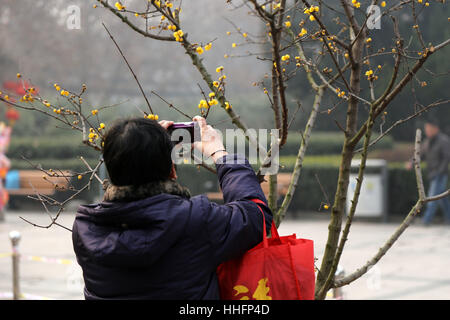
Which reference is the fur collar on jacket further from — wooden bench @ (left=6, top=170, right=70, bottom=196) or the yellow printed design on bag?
wooden bench @ (left=6, top=170, right=70, bottom=196)

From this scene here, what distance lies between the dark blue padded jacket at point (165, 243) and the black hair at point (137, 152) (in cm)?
7

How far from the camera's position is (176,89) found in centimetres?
2988

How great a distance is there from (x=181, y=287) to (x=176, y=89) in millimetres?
28652

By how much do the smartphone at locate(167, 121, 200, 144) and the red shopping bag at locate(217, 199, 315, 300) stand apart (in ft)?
0.95

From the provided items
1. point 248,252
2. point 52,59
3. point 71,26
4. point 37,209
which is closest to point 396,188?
point 37,209

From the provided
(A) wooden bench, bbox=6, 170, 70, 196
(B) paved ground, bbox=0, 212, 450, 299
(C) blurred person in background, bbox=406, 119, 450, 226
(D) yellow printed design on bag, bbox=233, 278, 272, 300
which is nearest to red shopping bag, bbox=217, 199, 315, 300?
(D) yellow printed design on bag, bbox=233, 278, 272, 300

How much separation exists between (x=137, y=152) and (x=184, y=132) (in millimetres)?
265

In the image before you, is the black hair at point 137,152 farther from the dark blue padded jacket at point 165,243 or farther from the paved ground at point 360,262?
the paved ground at point 360,262

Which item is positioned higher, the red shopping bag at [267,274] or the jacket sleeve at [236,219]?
the jacket sleeve at [236,219]

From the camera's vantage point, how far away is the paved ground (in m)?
6.45

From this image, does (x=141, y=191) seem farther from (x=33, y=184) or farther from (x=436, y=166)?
(x=33, y=184)

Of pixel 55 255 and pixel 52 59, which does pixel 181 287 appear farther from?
pixel 52 59

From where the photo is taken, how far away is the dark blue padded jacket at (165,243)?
4.94ft

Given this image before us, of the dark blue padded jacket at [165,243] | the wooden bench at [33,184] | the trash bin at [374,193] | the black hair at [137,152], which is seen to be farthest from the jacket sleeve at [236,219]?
the wooden bench at [33,184]
